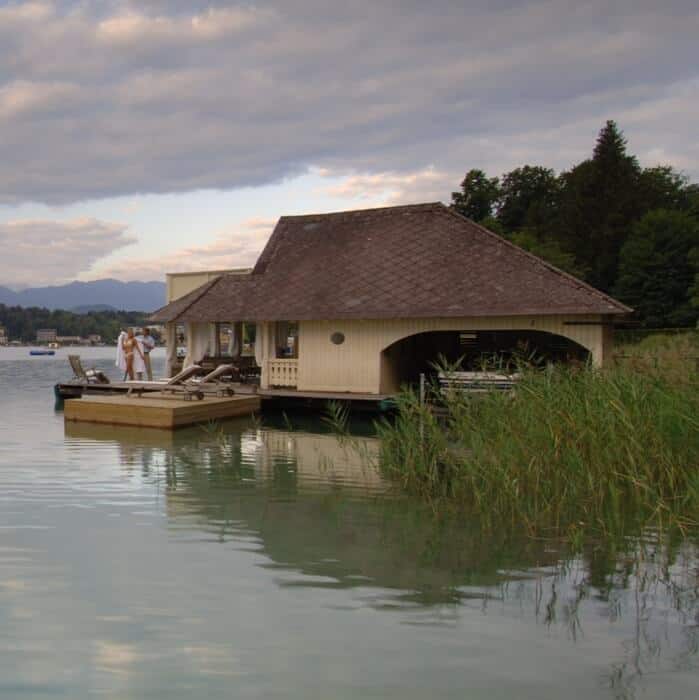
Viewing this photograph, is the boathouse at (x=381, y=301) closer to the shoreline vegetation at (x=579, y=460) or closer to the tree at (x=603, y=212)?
the shoreline vegetation at (x=579, y=460)

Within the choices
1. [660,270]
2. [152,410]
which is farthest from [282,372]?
[660,270]

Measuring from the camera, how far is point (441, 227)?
19.1 meters

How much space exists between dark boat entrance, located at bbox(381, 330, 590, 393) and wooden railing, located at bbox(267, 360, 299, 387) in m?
2.39

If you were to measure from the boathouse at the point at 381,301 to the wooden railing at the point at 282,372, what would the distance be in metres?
0.02

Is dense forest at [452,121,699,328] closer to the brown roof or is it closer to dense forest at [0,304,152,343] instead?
the brown roof

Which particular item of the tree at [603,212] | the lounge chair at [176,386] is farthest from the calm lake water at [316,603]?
the tree at [603,212]

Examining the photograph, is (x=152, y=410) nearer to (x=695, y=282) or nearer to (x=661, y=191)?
(x=695, y=282)

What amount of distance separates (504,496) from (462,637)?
313cm

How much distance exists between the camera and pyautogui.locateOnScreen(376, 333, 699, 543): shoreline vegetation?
7262 millimetres

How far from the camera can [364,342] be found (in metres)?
17.6

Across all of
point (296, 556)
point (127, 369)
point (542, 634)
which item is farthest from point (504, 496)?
point (127, 369)

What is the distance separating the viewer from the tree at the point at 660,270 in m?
40.6

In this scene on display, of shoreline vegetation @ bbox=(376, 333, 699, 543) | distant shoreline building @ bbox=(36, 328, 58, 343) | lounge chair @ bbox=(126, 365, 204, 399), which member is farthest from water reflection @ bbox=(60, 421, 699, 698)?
distant shoreline building @ bbox=(36, 328, 58, 343)

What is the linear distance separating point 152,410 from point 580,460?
31.8 feet
